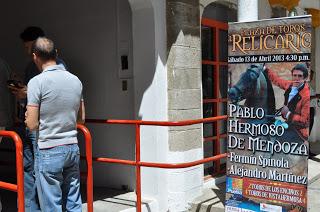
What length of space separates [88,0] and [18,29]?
1521 millimetres

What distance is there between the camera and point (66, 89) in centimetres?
368

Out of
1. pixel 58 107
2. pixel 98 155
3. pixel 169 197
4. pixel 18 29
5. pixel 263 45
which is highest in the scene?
pixel 18 29

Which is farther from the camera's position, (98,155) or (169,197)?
(98,155)

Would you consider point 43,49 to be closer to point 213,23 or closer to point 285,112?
point 285,112

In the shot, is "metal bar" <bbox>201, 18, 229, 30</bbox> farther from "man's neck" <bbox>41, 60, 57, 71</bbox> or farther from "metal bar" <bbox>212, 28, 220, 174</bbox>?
"man's neck" <bbox>41, 60, 57, 71</bbox>

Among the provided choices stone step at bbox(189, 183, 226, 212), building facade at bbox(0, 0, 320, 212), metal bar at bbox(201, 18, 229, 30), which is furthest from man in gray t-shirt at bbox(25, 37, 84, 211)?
metal bar at bbox(201, 18, 229, 30)

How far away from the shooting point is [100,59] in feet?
19.8

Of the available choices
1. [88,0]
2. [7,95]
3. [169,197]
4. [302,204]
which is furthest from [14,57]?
[302,204]

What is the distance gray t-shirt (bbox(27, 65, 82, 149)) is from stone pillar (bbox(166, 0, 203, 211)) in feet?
6.75

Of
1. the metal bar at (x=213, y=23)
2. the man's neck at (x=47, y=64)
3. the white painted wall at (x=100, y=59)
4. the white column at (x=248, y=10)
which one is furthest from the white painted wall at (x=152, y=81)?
the man's neck at (x=47, y=64)

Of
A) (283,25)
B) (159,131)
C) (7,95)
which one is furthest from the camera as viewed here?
(159,131)

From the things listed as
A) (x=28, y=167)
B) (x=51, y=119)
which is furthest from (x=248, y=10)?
(x=28, y=167)

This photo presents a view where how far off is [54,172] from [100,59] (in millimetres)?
2598

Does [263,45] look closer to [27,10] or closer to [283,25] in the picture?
[283,25]
